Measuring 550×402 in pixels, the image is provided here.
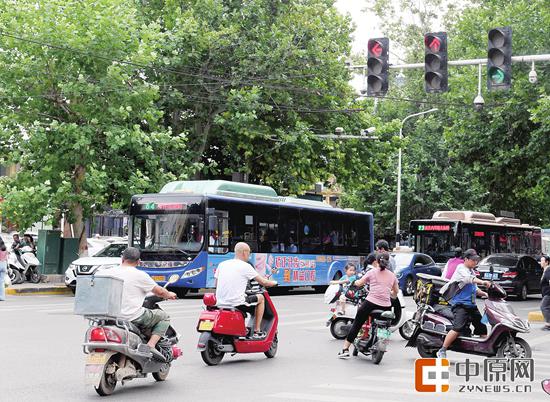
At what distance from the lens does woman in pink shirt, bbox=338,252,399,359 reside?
43.9ft

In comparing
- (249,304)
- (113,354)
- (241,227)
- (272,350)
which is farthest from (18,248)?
(113,354)

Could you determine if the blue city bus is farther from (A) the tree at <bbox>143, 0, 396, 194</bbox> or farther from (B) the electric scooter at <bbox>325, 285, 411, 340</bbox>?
(B) the electric scooter at <bbox>325, 285, 411, 340</bbox>

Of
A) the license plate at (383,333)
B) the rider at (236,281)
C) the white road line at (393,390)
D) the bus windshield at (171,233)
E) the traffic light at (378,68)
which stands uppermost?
the traffic light at (378,68)

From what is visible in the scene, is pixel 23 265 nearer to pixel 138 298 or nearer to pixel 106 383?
pixel 138 298

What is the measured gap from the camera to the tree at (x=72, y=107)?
30.0 meters

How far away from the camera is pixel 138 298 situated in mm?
10438

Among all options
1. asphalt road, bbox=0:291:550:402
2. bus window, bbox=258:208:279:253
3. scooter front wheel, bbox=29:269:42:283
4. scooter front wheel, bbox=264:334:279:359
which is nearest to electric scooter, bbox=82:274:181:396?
asphalt road, bbox=0:291:550:402

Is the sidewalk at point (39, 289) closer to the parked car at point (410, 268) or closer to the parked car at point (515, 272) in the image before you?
the parked car at point (410, 268)

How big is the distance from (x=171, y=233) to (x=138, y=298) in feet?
56.6

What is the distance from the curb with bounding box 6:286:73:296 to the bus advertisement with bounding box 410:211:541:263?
1452 centimetres

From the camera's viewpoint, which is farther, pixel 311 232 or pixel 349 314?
pixel 311 232

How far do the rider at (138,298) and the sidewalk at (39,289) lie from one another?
18.6 m

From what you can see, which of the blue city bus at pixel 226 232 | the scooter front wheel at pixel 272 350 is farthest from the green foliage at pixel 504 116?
the scooter front wheel at pixel 272 350

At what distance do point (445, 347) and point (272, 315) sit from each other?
2.42 metres
